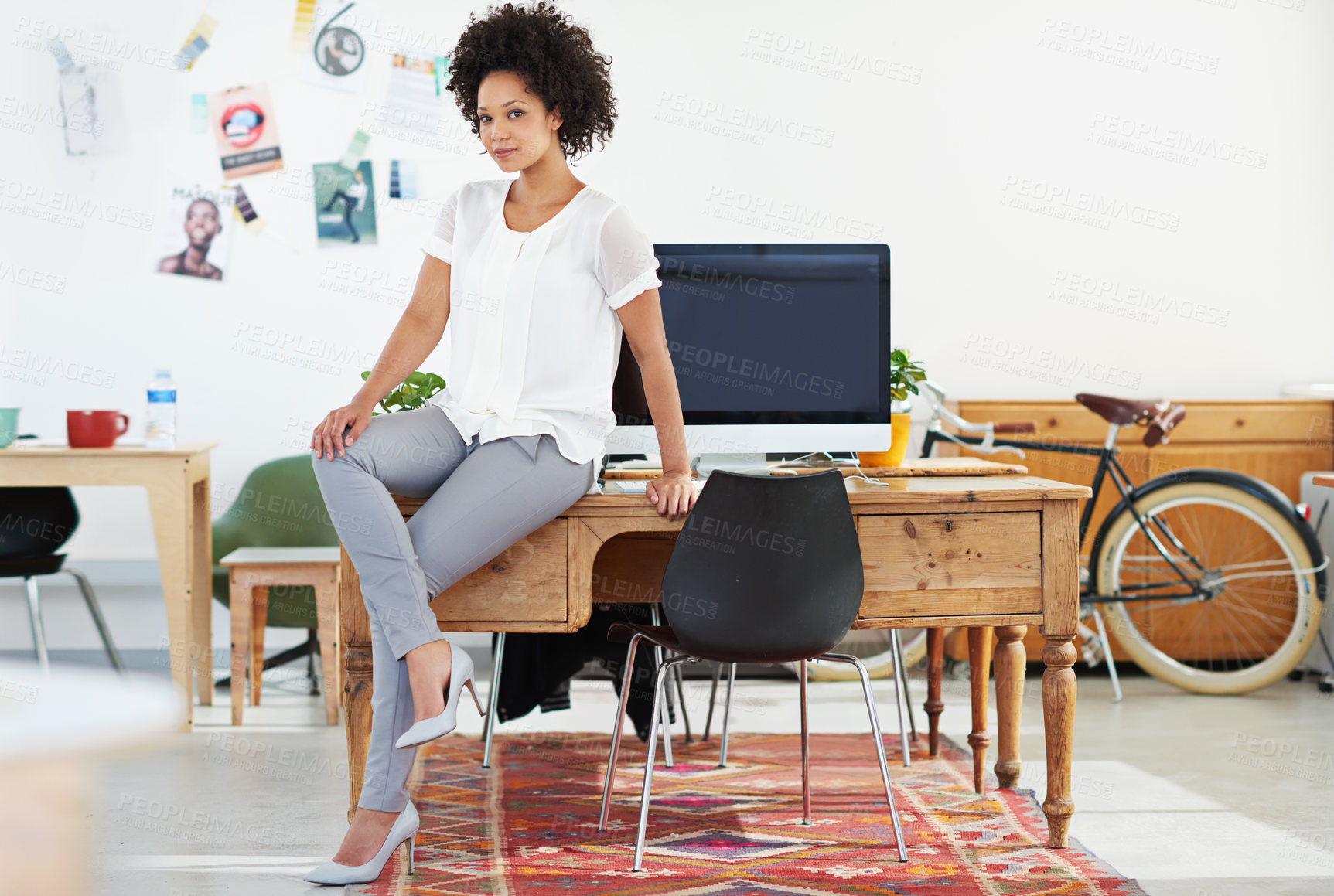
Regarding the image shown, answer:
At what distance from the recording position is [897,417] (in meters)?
2.43

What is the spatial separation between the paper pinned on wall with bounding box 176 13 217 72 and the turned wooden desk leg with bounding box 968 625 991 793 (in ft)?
9.19

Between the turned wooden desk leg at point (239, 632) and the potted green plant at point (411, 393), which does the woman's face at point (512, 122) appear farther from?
the turned wooden desk leg at point (239, 632)

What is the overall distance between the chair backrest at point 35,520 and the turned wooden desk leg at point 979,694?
2.41 m

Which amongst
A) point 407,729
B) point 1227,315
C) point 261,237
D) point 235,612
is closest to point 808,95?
point 1227,315

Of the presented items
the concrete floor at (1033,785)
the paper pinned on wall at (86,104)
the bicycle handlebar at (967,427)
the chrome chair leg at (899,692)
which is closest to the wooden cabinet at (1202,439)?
the bicycle handlebar at (967,427)

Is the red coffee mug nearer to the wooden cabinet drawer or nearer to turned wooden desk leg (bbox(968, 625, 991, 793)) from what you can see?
the wooden cabinet drawer

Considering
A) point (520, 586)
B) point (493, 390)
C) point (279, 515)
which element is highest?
point (493, 390)

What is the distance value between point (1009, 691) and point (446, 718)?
1.20 metres

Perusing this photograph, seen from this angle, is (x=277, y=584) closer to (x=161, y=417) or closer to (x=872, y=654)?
(x=161, y=417)

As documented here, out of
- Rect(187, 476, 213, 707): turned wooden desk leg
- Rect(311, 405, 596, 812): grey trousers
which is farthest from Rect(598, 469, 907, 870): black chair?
Rect(187, 476, 213, 707): turned wooden desk leg

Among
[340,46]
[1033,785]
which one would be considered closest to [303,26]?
[340,46]

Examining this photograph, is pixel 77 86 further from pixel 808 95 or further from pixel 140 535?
pixel 808 95

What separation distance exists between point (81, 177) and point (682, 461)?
8.13ft

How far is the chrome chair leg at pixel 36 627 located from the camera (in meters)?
3.14
